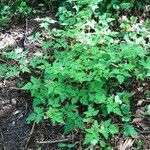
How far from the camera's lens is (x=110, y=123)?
3.89 m

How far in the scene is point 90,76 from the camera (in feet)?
13.1

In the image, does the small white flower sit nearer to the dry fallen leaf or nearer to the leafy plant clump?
the leafy plant clump

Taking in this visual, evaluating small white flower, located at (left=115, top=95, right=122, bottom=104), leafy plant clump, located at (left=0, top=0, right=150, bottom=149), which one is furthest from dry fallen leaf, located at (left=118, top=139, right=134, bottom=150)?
small white flower, located at (left=115, top=95, right=122, bottom=104)

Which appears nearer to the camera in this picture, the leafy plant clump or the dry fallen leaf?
the dry fallen leaf

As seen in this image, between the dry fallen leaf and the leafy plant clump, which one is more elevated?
the leafy plant clump

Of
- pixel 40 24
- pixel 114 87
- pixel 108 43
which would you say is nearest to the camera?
pixel 114 87

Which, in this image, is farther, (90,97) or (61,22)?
(61,22)

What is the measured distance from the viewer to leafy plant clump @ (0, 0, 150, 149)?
12.5 ft

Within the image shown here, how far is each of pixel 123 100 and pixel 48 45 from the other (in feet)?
4.14

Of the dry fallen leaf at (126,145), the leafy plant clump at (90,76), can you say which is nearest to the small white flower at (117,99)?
the leafy plant clump at (90,76)

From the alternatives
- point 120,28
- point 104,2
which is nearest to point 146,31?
point 120,28

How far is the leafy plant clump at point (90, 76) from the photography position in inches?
151

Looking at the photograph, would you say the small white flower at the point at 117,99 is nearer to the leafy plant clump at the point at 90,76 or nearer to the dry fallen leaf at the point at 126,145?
the leafy plant clump at the point at 90,76

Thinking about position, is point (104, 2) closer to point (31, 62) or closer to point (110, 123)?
point (31, 62)
